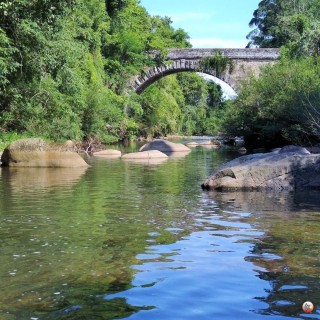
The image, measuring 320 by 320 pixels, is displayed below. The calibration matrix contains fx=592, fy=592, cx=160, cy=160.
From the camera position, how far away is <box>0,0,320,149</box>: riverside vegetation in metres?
18.0

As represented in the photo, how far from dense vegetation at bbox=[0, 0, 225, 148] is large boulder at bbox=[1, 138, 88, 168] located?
5.47ft

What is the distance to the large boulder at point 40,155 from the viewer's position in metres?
19.6

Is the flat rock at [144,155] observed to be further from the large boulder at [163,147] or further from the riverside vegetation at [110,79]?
the large boulder at [163,147]

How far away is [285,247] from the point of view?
6750mm

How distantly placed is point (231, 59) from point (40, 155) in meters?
23.8

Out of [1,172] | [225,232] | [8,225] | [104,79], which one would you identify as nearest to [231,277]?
[225,232]

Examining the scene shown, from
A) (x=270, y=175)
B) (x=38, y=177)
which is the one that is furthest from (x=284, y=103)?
(x=38, y=177)

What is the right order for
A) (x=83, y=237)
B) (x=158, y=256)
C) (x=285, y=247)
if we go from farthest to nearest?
(x=83, y=237)
(x=285, y=247)
(x=158, y=256)

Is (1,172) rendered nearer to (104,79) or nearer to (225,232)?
(225,232)

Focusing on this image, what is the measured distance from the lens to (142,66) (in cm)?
4206

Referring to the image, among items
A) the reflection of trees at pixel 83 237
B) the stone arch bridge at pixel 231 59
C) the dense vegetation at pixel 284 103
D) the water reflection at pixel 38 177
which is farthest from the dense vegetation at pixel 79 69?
the dense vegetation at pixel 284 103

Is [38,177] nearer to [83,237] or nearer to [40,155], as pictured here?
[40,155]

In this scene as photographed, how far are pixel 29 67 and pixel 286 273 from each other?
14518 millimetres

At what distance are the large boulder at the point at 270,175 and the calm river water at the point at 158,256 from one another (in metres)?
0.92
